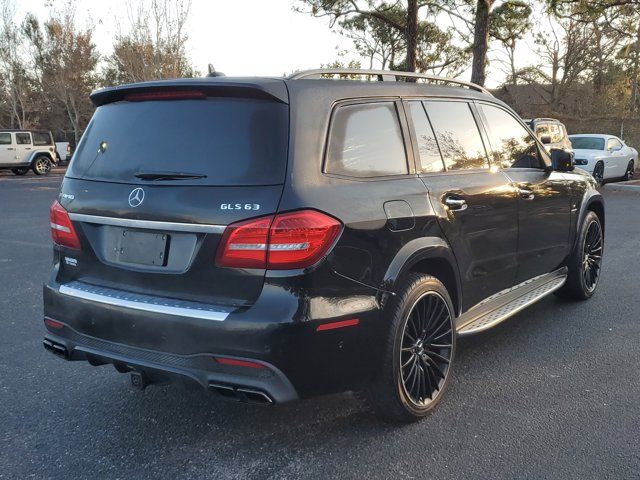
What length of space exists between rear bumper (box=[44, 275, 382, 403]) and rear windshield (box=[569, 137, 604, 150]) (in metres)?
17.8

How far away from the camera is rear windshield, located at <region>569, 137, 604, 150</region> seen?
18.3 metres

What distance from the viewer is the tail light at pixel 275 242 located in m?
2.56

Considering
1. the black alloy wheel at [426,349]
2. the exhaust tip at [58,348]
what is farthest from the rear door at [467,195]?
the exhaust tip at [58,348]

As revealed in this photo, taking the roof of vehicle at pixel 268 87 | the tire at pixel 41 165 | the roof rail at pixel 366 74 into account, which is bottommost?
the tire at pixel 41 165

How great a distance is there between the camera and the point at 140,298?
9.20 feet

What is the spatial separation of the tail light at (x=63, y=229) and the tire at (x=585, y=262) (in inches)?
162

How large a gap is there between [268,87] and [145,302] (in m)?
1.16

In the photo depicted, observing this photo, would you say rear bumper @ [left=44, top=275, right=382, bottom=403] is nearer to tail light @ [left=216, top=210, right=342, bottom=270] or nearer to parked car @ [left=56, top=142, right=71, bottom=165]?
tail light @ [left=216, top=210, right=342, bottom=270]

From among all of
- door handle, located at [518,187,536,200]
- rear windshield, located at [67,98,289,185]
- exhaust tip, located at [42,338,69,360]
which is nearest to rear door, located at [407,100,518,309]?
door handle, located at [518,187,536,200]

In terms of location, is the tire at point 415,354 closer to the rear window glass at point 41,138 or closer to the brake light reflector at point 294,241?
the brake light reflector at point 294,241

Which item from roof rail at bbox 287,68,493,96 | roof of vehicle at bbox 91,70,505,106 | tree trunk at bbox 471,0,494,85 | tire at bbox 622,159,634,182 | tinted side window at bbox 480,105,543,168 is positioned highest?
tree trunk at bbox 471,0,494,85

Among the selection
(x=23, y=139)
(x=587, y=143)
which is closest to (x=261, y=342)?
(x=587, y=143)

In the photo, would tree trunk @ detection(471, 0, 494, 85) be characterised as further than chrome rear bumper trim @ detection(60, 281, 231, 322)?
Yes

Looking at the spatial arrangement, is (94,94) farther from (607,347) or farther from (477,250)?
(607,347)
